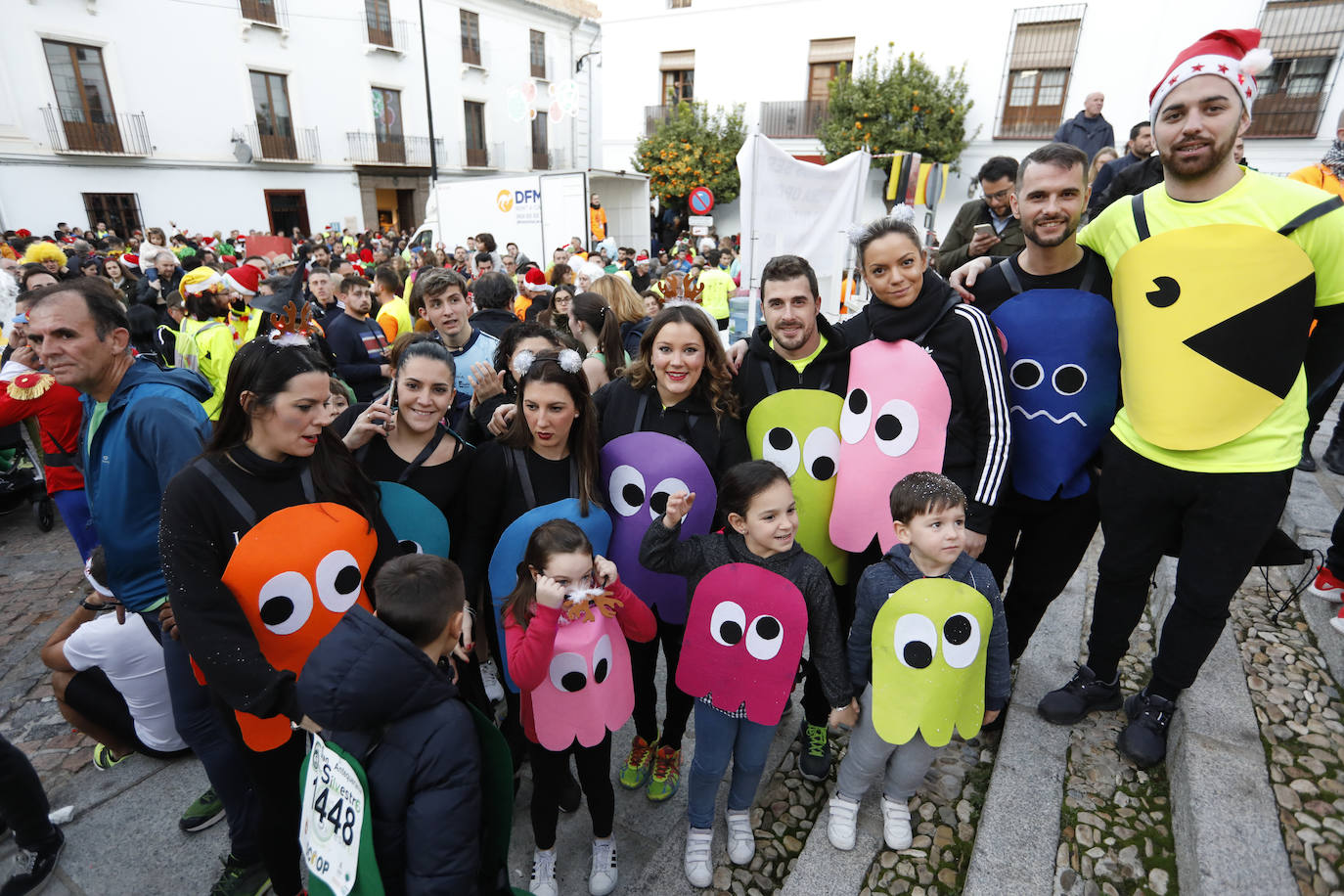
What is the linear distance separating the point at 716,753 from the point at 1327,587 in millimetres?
3173

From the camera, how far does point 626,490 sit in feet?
8.13

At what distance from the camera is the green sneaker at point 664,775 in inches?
105

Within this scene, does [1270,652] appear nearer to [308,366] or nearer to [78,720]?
[308,366]

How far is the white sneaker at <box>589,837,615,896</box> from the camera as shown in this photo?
229cm

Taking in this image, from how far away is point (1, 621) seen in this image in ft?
13.5

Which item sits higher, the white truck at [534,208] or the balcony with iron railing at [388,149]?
the balcony with iron railing at [388,149]

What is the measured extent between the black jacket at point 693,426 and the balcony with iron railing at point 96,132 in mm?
24059

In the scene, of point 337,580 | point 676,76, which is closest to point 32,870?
point 337,580

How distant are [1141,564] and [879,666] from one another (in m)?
1.12

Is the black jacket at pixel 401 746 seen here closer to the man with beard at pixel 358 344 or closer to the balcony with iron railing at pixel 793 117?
the man with beard at pixel 358 344

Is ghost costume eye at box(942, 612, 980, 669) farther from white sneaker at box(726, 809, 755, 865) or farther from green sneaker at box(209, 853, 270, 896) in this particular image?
green sneaker at box(209, 853, 270, 896)

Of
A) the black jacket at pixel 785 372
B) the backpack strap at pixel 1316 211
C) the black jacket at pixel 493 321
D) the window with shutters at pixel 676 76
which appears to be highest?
the window with shutters at pixel 676 76

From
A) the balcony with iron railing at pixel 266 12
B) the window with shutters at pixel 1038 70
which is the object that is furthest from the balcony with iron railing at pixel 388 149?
the window with shutters at pixel 1038 70

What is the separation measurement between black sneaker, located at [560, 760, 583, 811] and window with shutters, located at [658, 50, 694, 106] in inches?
939
